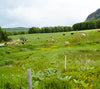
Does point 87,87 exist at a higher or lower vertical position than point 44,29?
lower

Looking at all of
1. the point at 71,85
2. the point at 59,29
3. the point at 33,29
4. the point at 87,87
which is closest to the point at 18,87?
the point at 71,85

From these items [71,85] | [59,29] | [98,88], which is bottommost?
[98,88]

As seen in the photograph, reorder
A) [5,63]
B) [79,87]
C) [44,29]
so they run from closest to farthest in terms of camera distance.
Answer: [79,87] < [5,63] < [44,29]

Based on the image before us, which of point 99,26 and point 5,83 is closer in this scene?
point 5,83

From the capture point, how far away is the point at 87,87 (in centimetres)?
307

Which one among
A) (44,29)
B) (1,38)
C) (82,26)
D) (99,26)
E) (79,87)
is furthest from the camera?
(44,29)

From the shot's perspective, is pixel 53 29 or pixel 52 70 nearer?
pixel 52 70

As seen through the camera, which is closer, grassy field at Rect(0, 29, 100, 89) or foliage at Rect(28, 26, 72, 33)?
grassy field at Rect(0, 29, 100, 89)

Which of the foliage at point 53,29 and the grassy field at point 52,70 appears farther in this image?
the foliage at point 53,29

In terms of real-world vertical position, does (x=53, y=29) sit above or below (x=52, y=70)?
above

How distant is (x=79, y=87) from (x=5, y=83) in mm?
3095

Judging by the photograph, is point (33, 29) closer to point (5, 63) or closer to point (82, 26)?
point (82, 26)

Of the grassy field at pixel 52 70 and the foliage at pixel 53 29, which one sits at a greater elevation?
the foliage at pixel 53 29

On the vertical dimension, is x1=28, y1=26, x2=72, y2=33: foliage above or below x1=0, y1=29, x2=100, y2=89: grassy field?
above
